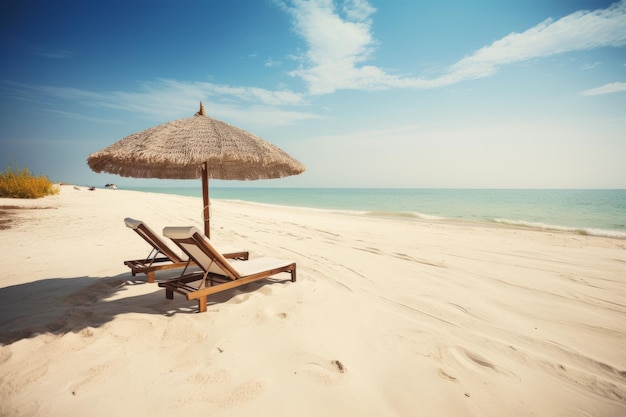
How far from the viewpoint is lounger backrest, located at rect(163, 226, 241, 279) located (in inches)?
115

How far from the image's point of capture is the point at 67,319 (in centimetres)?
283

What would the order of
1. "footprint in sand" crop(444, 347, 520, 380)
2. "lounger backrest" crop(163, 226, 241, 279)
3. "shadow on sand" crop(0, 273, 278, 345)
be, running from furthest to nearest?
"lounger backrest" crop(163, 226, 241, 279), "shadow on sand" crop(0, 273, 278, 345), "footprint in sand" crop(444, 347, 520, 380)

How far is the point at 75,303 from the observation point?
3.28 meters

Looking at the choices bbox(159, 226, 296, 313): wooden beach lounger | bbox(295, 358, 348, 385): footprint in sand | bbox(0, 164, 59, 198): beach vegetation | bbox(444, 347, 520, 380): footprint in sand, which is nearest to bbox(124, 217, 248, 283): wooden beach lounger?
bbox(159, 226, 296, 313): wooden beach lounger

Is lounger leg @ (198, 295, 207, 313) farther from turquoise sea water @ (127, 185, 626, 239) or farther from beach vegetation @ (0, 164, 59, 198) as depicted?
beach vegetation @ (0, 164, 59, 198)

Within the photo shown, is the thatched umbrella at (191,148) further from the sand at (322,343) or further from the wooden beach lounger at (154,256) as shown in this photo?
the sand at (322,343)

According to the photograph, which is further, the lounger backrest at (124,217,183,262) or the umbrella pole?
the umbrella pole

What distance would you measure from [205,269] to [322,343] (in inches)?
65.4

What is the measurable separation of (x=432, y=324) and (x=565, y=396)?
3.62ft

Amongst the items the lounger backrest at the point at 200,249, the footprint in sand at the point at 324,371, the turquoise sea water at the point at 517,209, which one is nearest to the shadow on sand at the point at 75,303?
the lounger backrest at the point at 200,249

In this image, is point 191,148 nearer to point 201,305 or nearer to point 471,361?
point 201,305

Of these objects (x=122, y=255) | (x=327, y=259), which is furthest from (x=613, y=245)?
(x=122, y=255)

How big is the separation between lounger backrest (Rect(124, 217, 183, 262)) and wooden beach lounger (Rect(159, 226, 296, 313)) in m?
0.83

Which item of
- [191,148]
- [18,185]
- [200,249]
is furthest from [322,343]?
[18,185]
